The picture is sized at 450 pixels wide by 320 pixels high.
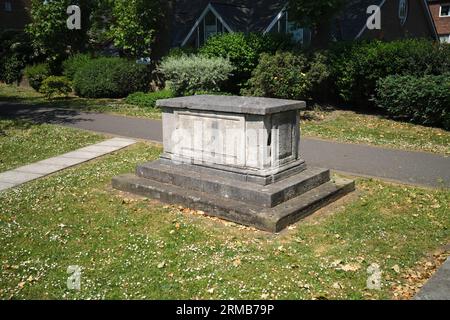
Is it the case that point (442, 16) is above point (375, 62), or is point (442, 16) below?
above

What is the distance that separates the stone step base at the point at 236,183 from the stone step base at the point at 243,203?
7 cm

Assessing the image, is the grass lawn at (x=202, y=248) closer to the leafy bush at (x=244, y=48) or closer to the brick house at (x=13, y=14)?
the leafy bush at (x=244, y=48)

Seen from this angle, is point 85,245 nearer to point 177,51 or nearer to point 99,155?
point 99,155

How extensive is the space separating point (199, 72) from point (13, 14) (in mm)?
26322

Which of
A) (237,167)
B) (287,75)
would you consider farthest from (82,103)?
(237,167)

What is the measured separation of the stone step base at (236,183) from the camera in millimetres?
6107

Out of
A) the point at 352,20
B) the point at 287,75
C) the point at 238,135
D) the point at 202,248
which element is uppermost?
the point at 352,20

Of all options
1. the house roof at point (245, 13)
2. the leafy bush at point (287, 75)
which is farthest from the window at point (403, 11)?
the leafy bush at point (287, 75)

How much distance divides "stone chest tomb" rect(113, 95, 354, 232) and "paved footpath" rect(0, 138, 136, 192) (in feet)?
7.05

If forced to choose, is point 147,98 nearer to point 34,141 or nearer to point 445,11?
point 34,141

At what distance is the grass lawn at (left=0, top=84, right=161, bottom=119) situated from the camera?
15133mm

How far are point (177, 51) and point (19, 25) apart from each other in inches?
885

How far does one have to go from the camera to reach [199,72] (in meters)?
14.9

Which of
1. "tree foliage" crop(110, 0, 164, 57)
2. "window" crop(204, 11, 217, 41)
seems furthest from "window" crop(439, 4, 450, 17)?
"tree foliage" crop(110, 0, 164, 57)
